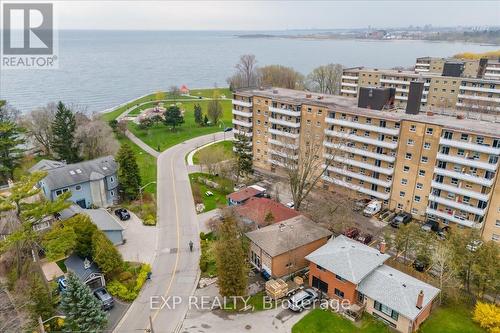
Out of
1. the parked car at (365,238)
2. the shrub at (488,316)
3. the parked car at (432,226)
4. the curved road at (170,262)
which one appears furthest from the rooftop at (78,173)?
the shrub at (488,316)

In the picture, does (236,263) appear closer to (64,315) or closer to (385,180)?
(64,315)

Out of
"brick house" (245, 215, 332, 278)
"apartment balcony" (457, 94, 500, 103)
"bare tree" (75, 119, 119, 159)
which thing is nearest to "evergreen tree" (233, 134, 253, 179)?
"brick house" (245, 215, 332, 278)

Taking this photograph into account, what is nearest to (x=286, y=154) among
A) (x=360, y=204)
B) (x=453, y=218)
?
(x=360, y=204)

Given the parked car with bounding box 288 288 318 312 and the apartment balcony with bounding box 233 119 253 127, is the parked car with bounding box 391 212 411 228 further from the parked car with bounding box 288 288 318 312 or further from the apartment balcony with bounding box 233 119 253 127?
the apartment balcony with bounding box 233 119 253 127

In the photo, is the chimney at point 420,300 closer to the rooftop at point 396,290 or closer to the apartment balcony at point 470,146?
the rooftop at point 396,290

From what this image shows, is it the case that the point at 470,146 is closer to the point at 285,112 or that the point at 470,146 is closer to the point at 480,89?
the point at 285,112
